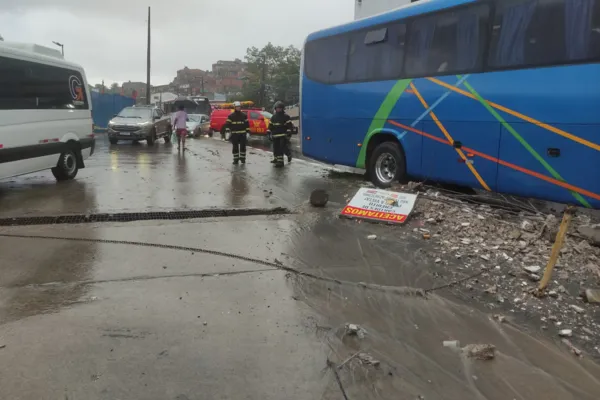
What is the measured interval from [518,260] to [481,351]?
213cm

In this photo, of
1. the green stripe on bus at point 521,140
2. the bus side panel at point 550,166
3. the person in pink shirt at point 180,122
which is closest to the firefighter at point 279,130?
the person in pink shirt at point 180,122

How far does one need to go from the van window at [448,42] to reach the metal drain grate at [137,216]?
337 centimetres

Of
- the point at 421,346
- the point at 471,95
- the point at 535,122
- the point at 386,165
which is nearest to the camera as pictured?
the point at 421,346

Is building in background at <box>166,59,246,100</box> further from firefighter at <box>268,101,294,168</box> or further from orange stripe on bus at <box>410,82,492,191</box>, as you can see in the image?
orange stripe on bus at <box>410,82,492,191</box>

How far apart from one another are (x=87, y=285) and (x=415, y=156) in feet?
19.3

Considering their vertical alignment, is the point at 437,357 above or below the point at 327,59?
below

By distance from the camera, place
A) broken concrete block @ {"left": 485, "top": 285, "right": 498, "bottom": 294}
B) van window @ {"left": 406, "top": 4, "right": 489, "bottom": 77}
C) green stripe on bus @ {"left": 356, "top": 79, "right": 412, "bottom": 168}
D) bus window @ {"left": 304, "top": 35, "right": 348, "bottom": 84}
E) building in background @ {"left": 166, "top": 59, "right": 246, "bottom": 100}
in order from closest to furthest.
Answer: broken concrete block @ {"left": 485, "top": 285, "right": 498, "bottom": 294}
van window @ {"left": 406, "top": 4, "right": 489, "bottom": 77}
green stripe on bus @ {"left": 356, "top": 79, "right": 412, "bottom": 168}
bus window @ {"left": 304, "top": 35, "right": 348, "bottom": 84}
building in background @ {"left": 166, "top": 59, "right": 246, "bottom": 100}

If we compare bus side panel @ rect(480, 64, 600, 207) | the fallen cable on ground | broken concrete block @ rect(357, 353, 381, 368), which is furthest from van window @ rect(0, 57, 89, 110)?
bus side panel @ rect(480, 64, 600, 207)

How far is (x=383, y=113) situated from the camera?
907 centimetres

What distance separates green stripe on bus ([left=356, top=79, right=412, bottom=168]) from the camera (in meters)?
8.60

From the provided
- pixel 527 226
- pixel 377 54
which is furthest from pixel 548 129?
pixel 377 54

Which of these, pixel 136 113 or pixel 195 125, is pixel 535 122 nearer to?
pixel 136 113

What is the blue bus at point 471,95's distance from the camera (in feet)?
19.9

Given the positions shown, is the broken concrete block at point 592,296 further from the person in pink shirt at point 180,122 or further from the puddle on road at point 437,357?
the person in pink shirt at point 180,122
